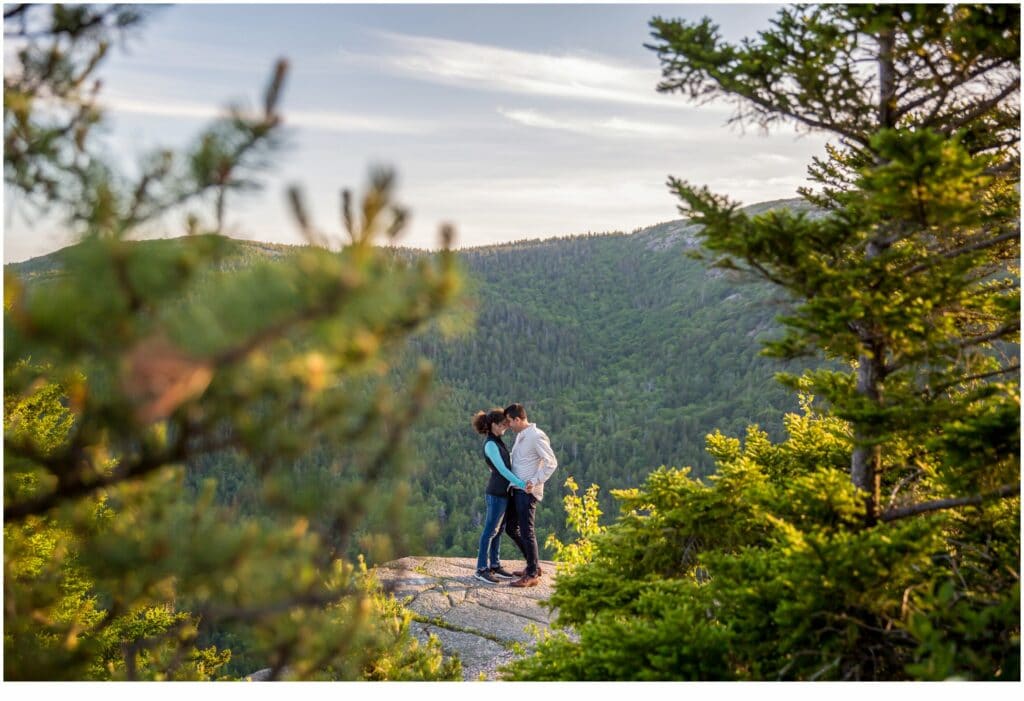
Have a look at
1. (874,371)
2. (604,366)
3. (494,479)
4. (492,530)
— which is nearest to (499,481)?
(494,479)

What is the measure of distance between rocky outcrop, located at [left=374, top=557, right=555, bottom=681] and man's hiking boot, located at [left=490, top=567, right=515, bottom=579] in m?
0.14

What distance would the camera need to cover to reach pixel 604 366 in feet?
145

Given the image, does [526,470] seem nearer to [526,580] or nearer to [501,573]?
[526,580]

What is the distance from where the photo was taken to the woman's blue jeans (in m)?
6.61

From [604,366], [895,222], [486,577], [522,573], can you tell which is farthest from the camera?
[604,366]

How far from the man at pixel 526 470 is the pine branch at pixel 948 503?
9.68 ft

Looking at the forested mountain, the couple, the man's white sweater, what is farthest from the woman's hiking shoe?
the forested mountain

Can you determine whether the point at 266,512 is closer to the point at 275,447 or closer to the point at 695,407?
the point at 275,447

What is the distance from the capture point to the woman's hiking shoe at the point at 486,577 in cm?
699

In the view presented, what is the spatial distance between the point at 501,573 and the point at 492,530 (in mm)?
732

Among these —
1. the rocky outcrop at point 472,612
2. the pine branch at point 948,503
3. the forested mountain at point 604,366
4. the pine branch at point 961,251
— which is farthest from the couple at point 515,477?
the forested mountain at point 604,366

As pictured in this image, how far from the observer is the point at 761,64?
3588mm

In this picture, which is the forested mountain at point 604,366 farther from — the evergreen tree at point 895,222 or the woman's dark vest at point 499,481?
the evergreen tree at point 895,222

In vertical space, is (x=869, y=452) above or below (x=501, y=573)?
above
